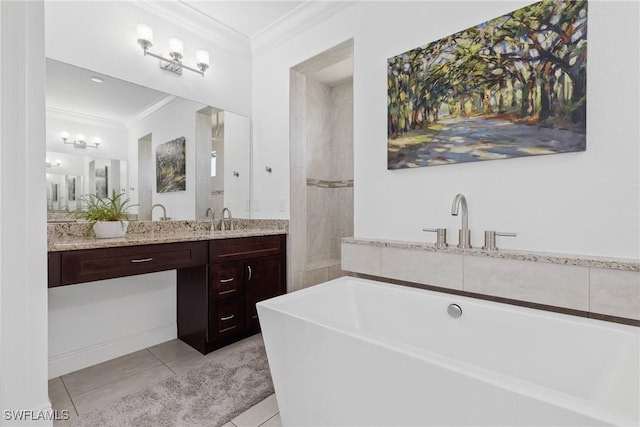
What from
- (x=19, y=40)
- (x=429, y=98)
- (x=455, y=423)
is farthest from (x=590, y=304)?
(x=19, y=40)

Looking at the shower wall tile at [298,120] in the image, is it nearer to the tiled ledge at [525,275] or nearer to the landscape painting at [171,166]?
the landscape painting at [171,166]

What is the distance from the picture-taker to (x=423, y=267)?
197 cm

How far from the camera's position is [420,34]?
2.08 m

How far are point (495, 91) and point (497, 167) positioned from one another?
42 cm

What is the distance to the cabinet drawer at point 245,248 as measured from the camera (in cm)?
232

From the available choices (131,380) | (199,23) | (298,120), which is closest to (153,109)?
(199,23)

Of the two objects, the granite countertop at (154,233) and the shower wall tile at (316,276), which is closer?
the granite countertop at (154,233)

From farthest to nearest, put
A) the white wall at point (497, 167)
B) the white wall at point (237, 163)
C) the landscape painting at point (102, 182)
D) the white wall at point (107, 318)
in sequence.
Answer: the white wall at point (237, 163), the landscape painting at point (102, 182), the white wall at point (107, 318), the white wall at point (497, 167)

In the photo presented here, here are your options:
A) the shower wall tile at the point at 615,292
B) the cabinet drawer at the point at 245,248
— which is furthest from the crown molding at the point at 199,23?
the shower wall tile at the point at 615,292

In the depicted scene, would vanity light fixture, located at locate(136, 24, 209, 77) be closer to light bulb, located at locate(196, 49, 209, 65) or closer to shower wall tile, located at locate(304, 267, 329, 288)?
light bulb, located at locate(196, 49, 209, 65)

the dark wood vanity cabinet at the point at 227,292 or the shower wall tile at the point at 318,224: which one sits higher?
the shower wall tile at the point at 318,224

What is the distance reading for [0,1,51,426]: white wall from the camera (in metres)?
1.33

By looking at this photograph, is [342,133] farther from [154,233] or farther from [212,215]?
[154,233]

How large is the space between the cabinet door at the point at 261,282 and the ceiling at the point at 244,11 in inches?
81.1
